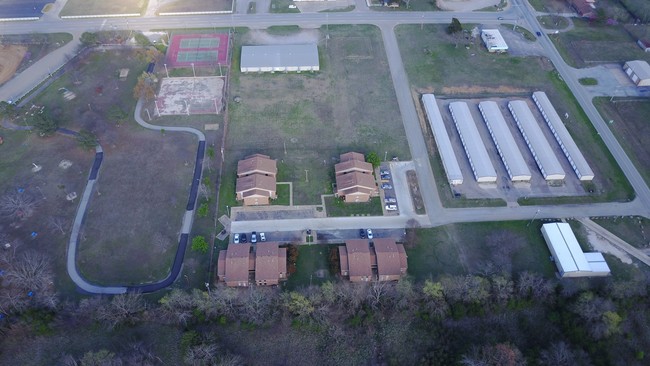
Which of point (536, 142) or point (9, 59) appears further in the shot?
point (9, 59)

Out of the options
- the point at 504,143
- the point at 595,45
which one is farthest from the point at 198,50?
the point at 595,45

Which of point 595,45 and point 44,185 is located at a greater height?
point 595,45

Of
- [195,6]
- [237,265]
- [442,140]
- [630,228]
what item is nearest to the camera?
[237,265]

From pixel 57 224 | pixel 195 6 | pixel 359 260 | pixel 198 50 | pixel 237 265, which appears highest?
pixel 195 6

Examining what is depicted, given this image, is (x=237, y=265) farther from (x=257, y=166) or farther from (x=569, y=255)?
(x=569, y=255)

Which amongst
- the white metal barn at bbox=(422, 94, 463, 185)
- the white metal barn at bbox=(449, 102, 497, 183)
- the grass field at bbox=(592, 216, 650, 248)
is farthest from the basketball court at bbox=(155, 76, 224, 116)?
the grass field at bbox=(592, 216, 650, 248)

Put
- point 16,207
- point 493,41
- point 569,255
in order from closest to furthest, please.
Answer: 1. point 569,255
2. point 16,207
3. point 493,41
